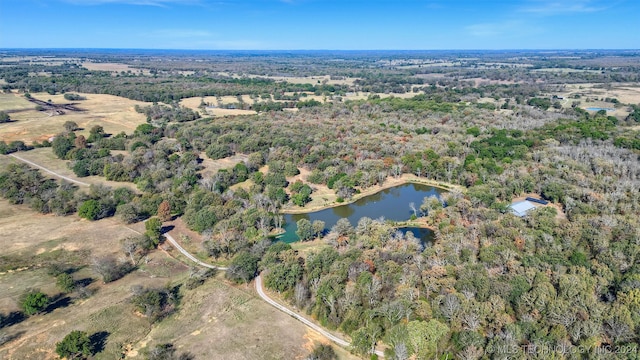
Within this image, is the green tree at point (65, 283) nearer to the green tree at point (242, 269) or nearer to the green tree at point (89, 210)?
the green tree at point (242, 269)

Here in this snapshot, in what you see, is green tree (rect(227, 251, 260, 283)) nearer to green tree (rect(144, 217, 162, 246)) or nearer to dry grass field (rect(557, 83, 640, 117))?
green tree (rect(144, 217, 162, 246))

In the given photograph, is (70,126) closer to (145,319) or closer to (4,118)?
(4,118)

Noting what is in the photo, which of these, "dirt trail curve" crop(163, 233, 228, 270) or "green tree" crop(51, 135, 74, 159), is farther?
"green tree" crop(51, 135, 74, 159)

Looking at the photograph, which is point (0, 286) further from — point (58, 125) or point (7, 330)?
point (58, 125)

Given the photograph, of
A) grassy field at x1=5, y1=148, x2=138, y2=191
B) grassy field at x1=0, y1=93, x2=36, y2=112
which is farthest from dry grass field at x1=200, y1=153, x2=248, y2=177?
grassy field at x1=0, y1=93, x2=36, y2=112

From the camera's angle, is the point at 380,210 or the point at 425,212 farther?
the point at 380,210

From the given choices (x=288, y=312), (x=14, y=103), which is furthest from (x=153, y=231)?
(x=14, y=103)
